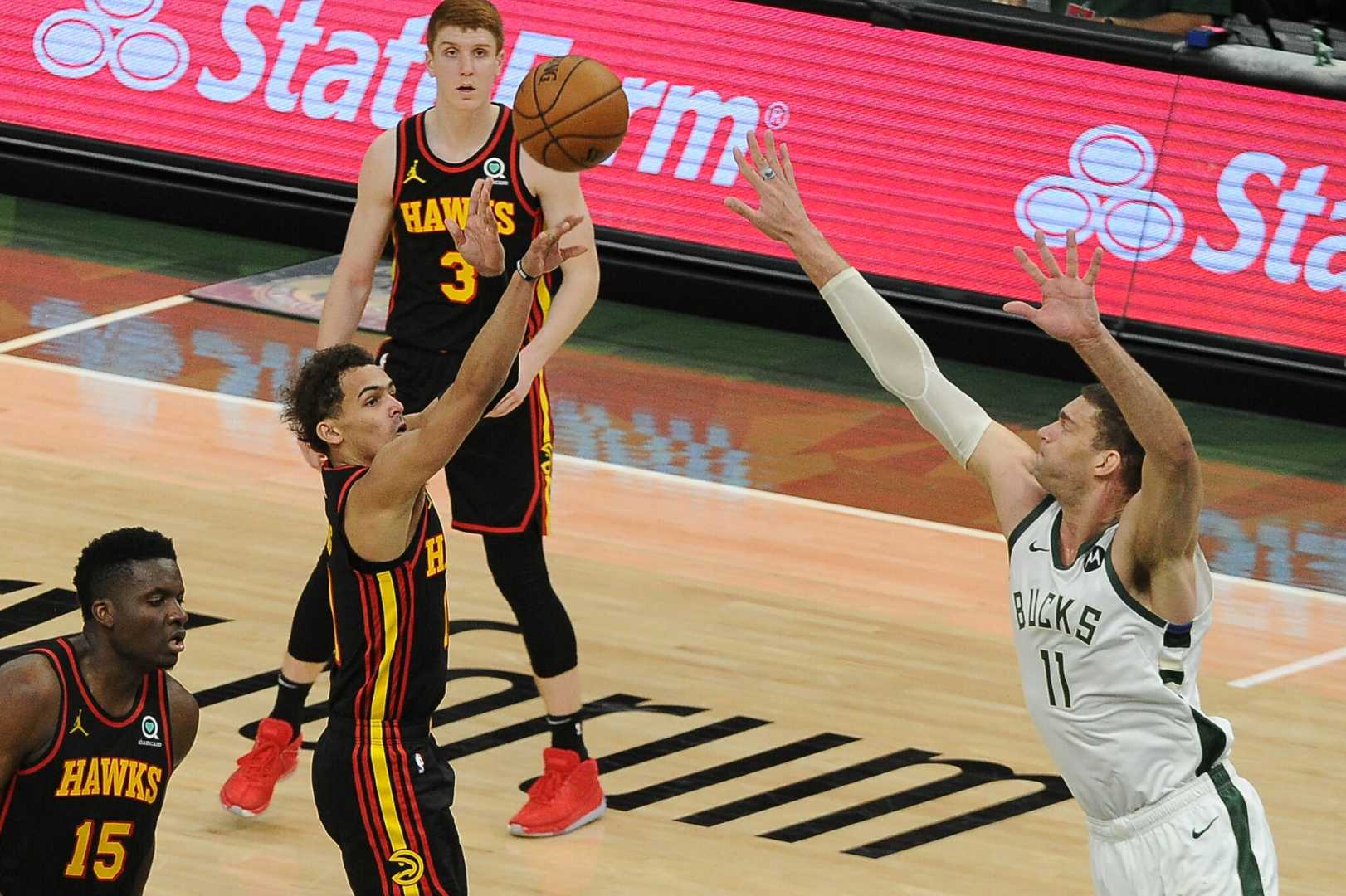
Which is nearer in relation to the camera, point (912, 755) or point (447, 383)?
point (447, 383)

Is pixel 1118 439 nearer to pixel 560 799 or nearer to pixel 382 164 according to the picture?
pixel 560 799

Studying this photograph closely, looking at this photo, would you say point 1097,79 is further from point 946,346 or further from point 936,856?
point 936,856

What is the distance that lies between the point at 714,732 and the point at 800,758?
0.98ft

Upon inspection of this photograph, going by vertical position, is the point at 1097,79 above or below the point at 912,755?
above

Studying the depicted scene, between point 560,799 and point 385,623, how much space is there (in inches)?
53.5

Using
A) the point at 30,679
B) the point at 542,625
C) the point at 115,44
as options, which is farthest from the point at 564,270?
the point at 115,44

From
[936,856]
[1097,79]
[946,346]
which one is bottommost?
[936,856]

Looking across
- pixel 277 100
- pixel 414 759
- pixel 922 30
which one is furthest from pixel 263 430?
pixel 414 759

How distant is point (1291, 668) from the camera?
25.2ft

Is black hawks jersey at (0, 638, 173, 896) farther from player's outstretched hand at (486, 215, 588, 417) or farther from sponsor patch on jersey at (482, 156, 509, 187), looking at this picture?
sponsor patch on jersey at (482, 156, 509, 187)

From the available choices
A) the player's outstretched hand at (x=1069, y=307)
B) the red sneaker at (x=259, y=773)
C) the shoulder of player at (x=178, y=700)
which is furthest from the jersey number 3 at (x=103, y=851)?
the player's outstretched hand at (x=1069, y=307)

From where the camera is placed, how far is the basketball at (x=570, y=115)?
19.0ft

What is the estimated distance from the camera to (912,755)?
264 inches

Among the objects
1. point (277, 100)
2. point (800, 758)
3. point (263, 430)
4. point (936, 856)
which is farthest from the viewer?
point (277, 100)
